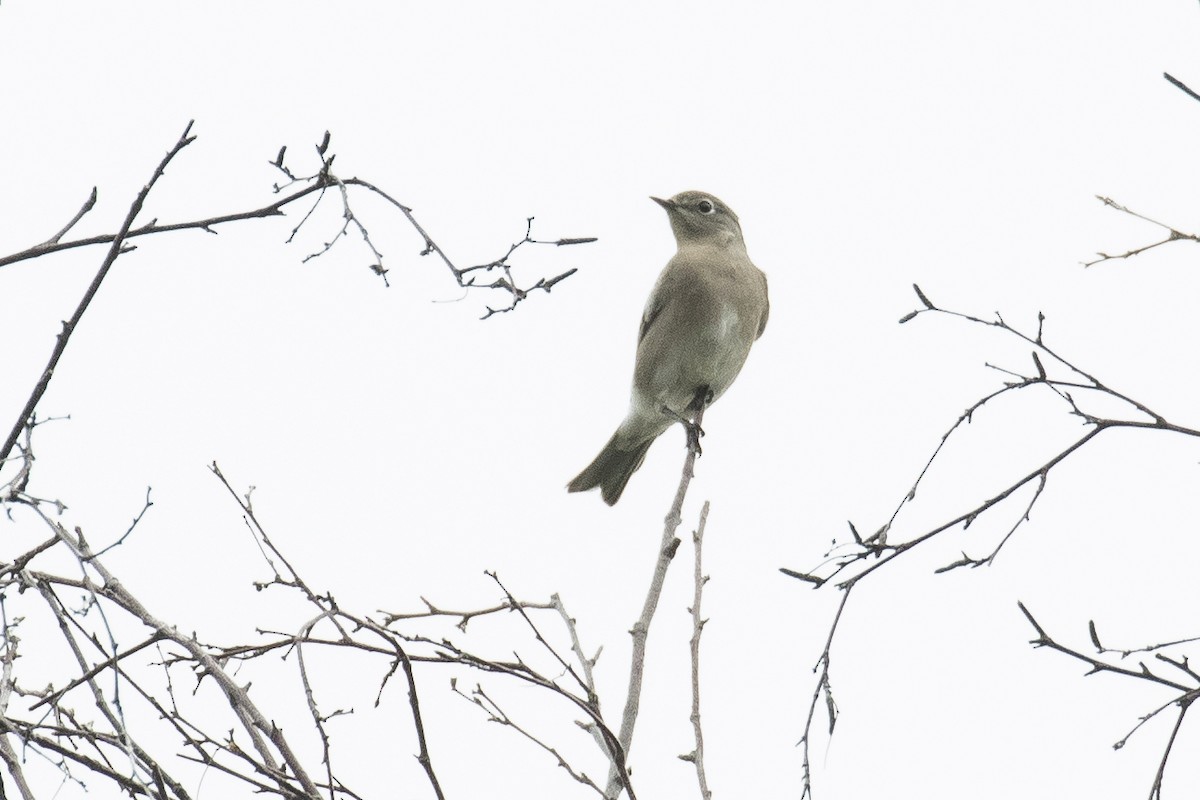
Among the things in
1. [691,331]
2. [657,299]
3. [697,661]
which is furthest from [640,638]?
[657,299]

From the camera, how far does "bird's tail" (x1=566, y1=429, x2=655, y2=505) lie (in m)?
7.93

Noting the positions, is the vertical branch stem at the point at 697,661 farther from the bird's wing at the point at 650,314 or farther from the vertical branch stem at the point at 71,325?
the bird's wing at the point at 650,314

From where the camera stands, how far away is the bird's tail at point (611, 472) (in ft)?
26.0

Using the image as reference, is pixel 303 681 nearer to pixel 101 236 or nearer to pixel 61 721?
pixel 61 721

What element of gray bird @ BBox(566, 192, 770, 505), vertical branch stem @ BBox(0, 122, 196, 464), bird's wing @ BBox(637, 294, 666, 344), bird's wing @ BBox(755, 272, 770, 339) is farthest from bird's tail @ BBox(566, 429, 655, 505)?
vertical branch stem @ BBox(0, 122, 196, 464)

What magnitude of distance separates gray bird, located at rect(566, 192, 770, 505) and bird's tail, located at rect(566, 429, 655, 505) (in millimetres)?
13

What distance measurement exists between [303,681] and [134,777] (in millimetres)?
325

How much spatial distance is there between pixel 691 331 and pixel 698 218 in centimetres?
101

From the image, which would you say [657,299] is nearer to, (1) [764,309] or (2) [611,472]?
(1) [764,309]

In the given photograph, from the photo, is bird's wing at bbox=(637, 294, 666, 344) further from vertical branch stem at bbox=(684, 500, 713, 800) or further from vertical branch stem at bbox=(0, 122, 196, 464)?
vertical branch stem at bbox=(0, 122, 196, 464)

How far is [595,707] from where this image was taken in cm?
257

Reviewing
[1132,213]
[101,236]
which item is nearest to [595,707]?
[101,236]

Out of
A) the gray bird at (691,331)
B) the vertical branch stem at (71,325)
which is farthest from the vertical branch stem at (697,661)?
the gray bird at (691,331)

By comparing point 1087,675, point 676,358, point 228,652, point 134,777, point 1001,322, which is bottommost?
point 134,777
